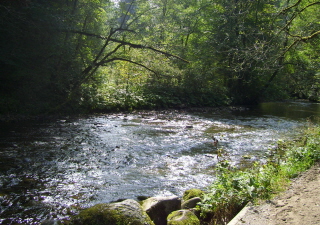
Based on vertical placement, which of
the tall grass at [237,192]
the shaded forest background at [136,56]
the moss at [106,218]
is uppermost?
the shaded forest background at [136,56]

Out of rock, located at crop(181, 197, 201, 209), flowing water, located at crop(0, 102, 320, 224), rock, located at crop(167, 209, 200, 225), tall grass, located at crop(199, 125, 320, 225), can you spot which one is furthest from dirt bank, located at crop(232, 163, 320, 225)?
flowing water, located at crop(0, 102, 320, 224)

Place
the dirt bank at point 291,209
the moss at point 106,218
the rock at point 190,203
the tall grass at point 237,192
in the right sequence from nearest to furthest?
1. the dirt bank at point 291,209
2. the moss at point 106,218
3. the tall grass at point 237,192
4. the rock at point 190,203

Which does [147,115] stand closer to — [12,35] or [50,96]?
[50,96]

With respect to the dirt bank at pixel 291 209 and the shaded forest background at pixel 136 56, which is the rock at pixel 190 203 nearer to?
the dirt bank at pixel 291 209

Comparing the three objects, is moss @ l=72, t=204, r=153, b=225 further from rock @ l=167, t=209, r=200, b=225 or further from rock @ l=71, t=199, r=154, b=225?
rock @ l=167, t=209, r=200, b=225

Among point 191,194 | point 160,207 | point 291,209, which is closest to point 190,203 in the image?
point 191,194

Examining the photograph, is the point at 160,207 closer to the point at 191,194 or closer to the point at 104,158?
the point at 191,194

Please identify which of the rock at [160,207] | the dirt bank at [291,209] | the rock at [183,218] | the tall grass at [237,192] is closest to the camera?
the dirt bank at [291,209]

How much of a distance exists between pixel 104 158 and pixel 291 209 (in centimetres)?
583

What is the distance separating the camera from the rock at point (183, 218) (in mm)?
4683

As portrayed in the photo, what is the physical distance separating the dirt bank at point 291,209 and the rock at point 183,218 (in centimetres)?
99

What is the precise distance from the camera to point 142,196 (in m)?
6.10

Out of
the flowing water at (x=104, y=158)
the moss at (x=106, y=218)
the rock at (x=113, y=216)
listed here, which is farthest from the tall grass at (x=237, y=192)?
the flowing water at (x=104, y=158)

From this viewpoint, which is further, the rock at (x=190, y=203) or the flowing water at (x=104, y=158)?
the flowing water at (x=104, y=158)
